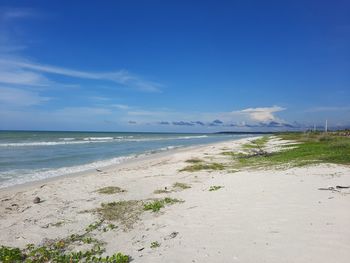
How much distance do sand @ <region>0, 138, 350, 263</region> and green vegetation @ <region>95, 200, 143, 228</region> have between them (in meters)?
0.22

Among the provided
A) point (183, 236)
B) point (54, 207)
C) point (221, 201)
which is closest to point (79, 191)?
point (54, 207)

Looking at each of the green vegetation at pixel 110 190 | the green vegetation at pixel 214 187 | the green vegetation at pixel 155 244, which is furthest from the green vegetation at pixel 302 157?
the green vegetation at pixel 155 244

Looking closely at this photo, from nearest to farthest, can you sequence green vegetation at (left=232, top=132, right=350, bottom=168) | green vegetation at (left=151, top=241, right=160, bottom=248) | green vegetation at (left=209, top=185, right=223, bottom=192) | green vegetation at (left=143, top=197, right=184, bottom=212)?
green vegetation at (left=151, top=241, right=160, bottom=248), green vegetation at (left=143, top=197, right=184, bottom=212), green vegetation at (left=209, top=185, right=223, bottom=192), green vegetation at (left=232, top=132, right=350, bottom=168)

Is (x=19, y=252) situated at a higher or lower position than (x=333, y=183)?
lower

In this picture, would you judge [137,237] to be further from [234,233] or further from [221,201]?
[221,201]

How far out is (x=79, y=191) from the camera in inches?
501

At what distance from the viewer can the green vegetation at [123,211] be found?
856 centimetres

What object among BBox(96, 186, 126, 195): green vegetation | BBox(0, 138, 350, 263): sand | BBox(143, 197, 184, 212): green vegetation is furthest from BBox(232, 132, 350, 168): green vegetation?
BBox(96, 186, 126, 195): green vegetation

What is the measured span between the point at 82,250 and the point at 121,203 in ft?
12.7

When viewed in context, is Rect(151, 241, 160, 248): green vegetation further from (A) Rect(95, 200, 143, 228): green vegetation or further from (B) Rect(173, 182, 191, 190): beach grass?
(B) Rect(173, 182, 191, 190): beach grass

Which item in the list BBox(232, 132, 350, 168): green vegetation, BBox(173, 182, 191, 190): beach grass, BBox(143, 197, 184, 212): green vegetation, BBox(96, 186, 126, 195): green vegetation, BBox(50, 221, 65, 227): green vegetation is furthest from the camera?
BBox(232, 132, 350, 168): green vegetation

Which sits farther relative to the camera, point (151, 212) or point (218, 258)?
point (151, 212)

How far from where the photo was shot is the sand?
5801 millimetres

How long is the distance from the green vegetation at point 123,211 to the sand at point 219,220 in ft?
0.71
